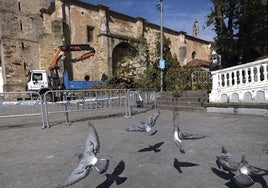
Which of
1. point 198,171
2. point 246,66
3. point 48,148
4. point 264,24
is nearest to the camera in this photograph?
point 198,171

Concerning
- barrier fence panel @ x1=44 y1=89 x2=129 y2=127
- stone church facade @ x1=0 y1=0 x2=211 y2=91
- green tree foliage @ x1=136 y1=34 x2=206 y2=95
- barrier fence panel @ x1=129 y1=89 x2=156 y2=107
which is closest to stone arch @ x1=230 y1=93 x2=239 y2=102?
barrier fence panel @ x1=44 y1=89 x2=129 y2=127

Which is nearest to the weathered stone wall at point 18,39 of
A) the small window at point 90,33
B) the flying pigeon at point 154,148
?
the small window at point 90,33

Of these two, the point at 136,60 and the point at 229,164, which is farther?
the point at 136,60

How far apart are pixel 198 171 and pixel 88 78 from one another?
70.7 feet

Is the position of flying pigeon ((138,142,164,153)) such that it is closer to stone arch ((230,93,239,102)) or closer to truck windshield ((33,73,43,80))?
stone arch ((230,93,239,102))

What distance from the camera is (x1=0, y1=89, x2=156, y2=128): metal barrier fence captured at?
738 centimetres

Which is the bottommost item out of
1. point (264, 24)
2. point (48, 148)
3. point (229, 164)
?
point (48, 148)

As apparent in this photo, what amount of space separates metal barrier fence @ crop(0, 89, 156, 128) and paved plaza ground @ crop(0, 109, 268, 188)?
1.35m

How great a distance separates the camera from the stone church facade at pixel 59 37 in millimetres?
22234

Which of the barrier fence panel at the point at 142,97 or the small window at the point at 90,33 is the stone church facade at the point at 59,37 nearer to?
the small window at the point at 90,33

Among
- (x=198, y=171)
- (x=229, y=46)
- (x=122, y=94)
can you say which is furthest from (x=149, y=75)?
(x=198, y=171)

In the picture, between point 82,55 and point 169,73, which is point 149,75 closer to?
point 169,73

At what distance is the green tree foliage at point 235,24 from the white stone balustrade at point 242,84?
15.0 feet

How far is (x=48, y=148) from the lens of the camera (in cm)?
480
